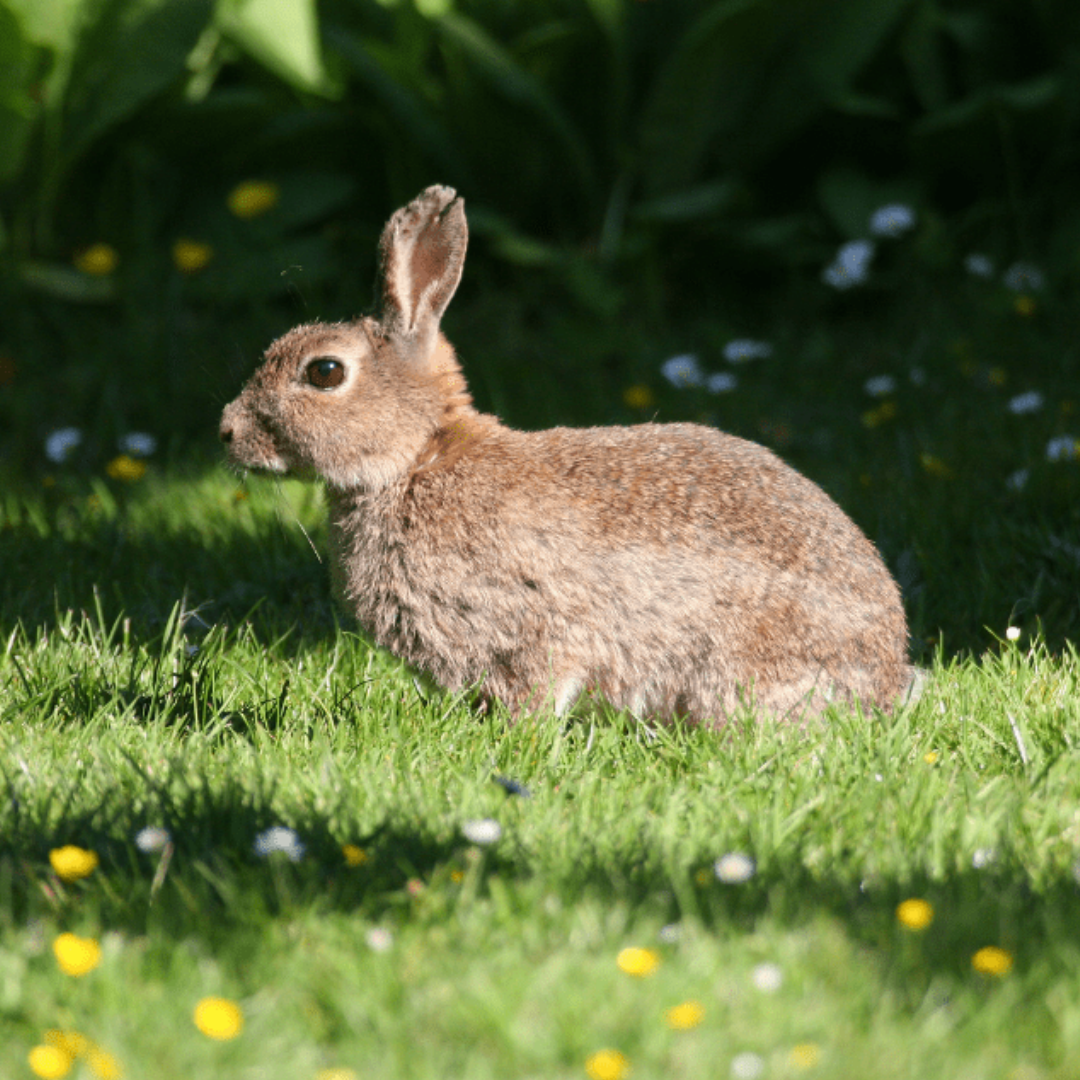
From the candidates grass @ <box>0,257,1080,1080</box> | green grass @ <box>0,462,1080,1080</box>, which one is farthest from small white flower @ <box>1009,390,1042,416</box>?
green grass @ <box>0,462,1080,1080</box>

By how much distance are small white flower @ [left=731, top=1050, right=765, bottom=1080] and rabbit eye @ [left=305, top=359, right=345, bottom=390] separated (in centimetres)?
234

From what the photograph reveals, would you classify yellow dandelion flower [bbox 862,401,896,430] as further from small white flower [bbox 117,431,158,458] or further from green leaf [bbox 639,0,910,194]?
small white flower [bbox 117,431,158,458]

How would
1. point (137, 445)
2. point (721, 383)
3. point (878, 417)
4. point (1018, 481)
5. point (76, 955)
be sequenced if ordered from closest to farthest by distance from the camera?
point (76, 955)
point (1018, 481)
point (137, 445)
point (878, 417)
point (721, 383)

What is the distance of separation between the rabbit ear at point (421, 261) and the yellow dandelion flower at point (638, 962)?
2107mm

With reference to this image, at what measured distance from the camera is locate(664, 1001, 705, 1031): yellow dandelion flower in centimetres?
216

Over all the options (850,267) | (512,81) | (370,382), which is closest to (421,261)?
(370,382)

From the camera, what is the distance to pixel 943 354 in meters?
6.28

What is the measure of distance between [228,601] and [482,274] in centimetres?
329

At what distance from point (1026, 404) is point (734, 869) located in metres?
3.39

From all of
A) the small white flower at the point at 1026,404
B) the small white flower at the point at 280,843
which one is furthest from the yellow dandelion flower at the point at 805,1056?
the small white flower at the point at 1026,404

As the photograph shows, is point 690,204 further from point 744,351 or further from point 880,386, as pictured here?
point 880,386

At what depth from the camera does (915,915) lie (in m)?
2.45

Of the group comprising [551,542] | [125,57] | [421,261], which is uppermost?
[125,57]

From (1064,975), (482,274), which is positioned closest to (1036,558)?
(1064,975)
